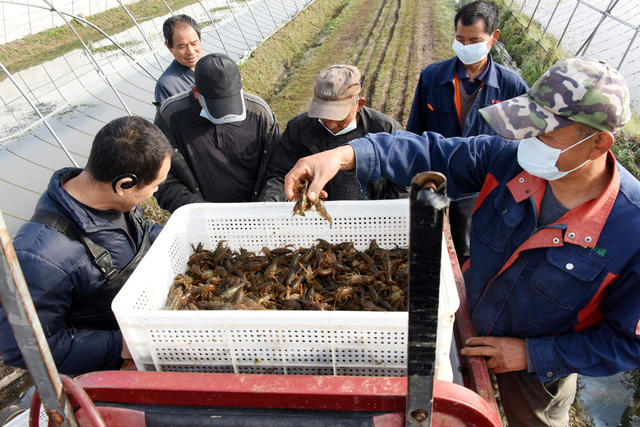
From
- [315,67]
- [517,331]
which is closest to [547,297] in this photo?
[517,331]

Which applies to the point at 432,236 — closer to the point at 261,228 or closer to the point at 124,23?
the point at 261,228

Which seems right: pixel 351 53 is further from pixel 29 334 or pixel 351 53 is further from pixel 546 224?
pixel 29 334

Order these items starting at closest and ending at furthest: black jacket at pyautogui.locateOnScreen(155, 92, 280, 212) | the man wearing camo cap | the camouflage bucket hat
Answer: the camouflage bucket hat < the man wearing camo cap < black jacket at pyautogui.locateOnScreen(155, 92, 280, 212)

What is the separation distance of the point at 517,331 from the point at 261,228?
1.86 m

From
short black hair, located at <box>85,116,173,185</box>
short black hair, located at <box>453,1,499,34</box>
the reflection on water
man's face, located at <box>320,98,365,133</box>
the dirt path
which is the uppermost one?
short black hair, located at <box>453,1,499,34</box>

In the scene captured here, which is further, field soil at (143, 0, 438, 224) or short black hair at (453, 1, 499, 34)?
field soil at (143, 0, 438, 224)

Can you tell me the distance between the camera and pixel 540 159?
7.51 ft

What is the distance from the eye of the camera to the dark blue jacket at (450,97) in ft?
15.0

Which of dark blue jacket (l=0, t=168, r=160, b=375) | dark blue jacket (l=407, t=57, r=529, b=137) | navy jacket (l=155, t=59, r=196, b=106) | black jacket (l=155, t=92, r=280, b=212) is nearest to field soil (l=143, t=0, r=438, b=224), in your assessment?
navy jacket (l=155, t=59, r=196, b=106)

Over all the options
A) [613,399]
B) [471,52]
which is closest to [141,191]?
[471,52]

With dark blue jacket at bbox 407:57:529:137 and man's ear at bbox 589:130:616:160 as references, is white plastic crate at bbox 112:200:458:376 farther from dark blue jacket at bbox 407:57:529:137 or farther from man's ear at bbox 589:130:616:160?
dark blue jacket at bbox 407:57:529:137

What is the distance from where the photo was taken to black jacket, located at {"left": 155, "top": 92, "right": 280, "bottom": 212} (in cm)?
447

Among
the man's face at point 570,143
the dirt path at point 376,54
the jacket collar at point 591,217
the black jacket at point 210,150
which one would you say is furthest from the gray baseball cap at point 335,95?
the dirt path at point 376,54

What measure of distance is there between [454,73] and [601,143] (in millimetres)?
2967
